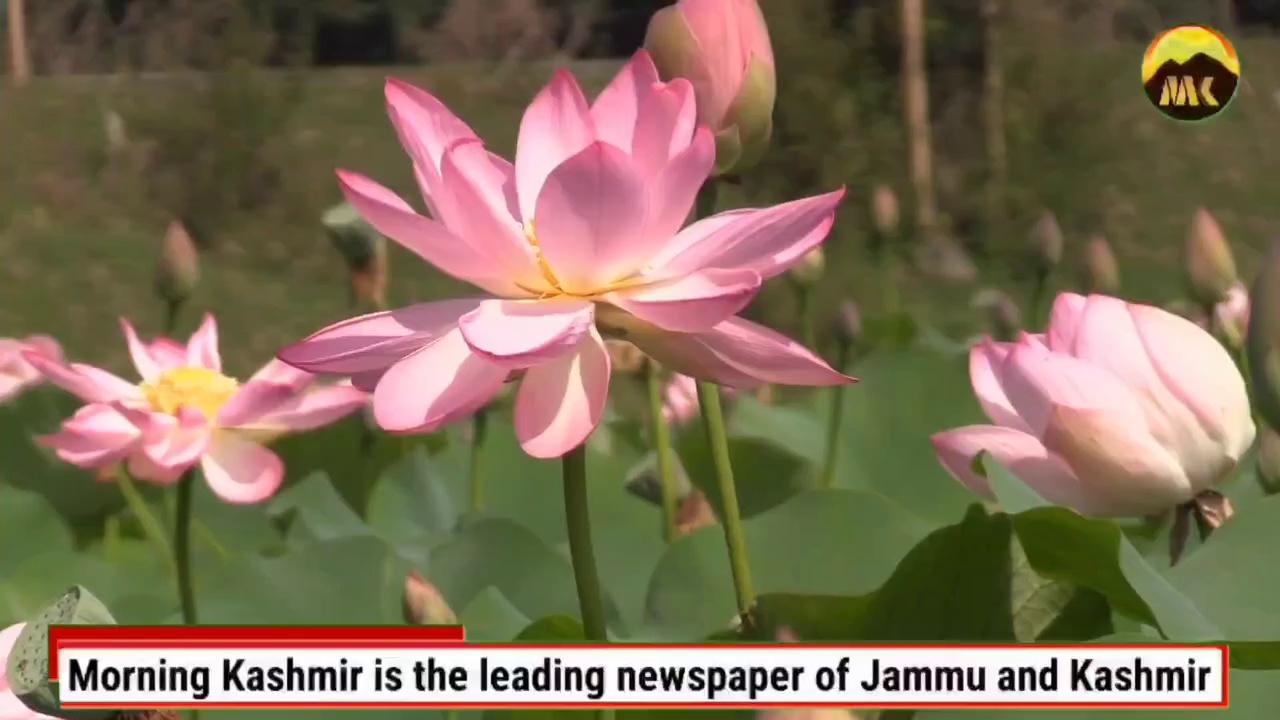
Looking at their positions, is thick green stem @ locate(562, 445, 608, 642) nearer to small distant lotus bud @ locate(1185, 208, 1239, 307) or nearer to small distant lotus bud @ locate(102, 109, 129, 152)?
small distant lotus bud @ locate(1185, 208, 1239, 307)

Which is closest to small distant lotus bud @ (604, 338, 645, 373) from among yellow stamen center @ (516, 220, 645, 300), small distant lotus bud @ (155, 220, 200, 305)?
small distant lotus bud @ (155, 220, 200, 305)

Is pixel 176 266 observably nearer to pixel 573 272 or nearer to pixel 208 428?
pixel 208 428

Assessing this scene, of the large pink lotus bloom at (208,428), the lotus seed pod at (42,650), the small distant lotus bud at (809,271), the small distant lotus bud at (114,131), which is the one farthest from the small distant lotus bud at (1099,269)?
the small distant lotus bud at (114,131)

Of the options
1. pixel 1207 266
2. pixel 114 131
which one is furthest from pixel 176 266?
pixel 114 131

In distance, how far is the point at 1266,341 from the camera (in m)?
0.27

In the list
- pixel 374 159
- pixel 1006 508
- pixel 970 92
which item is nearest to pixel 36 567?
pixel 1006 508

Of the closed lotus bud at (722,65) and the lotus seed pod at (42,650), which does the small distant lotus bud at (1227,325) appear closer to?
the closed lotus bud at (722,65)

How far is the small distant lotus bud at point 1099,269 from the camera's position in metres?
0.58

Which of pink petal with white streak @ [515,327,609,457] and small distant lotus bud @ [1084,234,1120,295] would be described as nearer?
pink petal with white streak @ [515,327,609,457]

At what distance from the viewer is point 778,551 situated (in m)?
0.37

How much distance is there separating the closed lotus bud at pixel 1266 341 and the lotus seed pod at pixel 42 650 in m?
0.24

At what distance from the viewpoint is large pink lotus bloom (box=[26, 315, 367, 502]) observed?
1.25 feet

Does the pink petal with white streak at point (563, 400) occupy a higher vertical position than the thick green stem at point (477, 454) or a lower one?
lower

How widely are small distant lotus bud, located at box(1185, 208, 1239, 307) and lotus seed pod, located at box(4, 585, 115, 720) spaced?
37 centimetres
